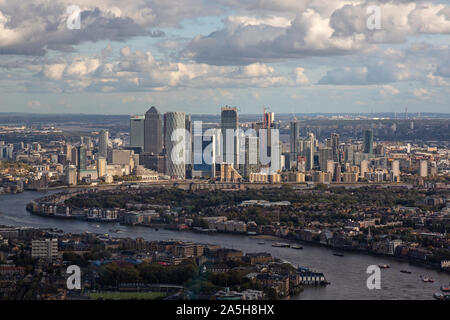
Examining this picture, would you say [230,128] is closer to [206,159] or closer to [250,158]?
[206,159]

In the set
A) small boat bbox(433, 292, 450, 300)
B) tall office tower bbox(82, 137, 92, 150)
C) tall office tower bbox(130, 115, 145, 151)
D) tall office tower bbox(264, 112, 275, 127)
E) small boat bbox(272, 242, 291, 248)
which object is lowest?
small boat bbox(272, 242, 291, 248)

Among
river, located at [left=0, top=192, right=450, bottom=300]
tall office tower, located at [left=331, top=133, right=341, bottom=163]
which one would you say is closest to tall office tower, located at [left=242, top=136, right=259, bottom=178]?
tall office tower, located at [left=331, top=133, right=341, bottom=163]

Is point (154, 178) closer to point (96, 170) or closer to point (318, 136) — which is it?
point (96, 170)

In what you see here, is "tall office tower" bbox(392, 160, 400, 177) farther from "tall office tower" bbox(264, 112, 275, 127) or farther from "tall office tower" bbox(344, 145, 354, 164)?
"tall office tower" bbox(264, 112, 275, 127)

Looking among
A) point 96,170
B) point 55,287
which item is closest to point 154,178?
point 96,170

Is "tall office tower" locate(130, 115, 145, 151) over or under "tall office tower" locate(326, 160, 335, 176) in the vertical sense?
over

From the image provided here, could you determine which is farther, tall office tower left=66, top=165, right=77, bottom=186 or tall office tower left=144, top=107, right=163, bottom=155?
tall office tower left=144, top=107, right=163, bottom=155

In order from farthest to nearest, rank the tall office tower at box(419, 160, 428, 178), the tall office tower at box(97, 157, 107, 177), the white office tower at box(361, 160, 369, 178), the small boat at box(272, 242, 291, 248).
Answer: the white office tower at box(361, 160, 369, 178), the tall office tower at box(97, 157, 107, 177), the tall office tower at box(419, 160, 428, 178), the small boat at box(272, 242, 291, 248)

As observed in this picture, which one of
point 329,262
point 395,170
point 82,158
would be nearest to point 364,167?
point 395,170
